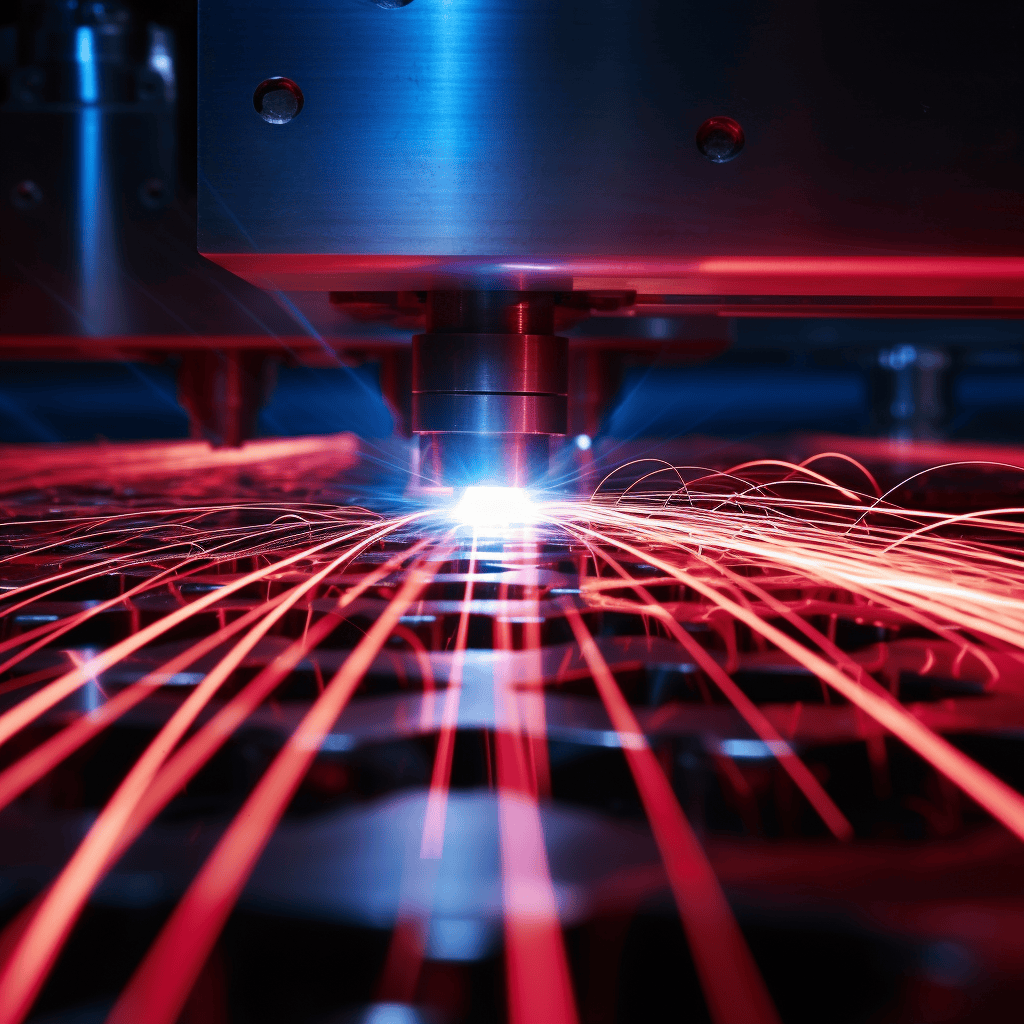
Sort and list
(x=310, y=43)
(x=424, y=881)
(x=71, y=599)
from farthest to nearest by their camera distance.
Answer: (x=310, y=43), (x=71, y=599), (x=424, y=881)

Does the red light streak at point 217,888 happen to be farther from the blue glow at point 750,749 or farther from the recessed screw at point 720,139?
the recessed screw at point 720,139

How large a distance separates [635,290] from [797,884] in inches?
22.0

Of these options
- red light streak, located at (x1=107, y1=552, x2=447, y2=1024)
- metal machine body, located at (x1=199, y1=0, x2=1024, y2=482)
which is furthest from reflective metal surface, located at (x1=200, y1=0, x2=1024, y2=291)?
red light streak, located at (x1=107, y1=552, x2=447, y2=1024)

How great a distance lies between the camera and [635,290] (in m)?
0.69

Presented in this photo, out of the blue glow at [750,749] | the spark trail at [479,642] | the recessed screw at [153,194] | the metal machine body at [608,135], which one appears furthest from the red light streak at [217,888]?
the recessed screw at [153,194]

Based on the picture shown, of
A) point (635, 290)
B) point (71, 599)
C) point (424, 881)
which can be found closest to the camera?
point (424, 881)

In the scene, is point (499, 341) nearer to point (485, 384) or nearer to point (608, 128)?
point (485, 384)

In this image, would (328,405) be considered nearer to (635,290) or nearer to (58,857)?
(635,290)

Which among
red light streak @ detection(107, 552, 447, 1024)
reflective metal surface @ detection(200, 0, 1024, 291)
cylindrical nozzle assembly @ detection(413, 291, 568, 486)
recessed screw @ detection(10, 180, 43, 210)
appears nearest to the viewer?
red light streak @ detection(107, 552, 447, 1024)

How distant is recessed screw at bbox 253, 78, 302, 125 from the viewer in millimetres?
574

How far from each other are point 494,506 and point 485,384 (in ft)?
0.36

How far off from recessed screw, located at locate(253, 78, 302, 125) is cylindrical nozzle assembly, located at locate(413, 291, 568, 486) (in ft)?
0.59

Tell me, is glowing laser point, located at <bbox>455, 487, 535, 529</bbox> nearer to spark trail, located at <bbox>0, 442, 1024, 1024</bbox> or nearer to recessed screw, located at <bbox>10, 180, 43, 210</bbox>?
spark trail, located at <bbox>0, 442, 1024, 1024</bbox>

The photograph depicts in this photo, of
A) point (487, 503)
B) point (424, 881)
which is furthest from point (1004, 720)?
point (487, 503)
